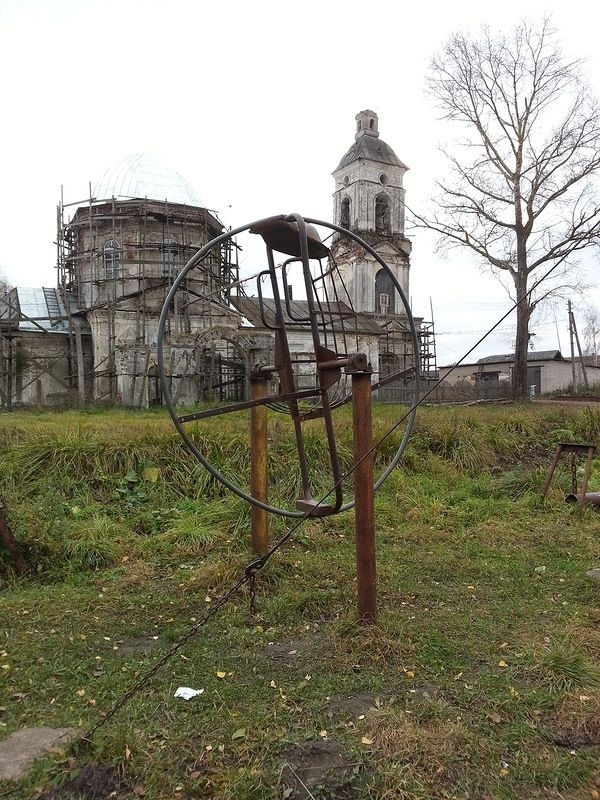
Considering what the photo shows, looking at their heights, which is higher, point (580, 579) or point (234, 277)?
point (234, 277)

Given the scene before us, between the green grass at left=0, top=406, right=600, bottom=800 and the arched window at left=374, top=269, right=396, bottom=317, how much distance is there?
97.8 ft

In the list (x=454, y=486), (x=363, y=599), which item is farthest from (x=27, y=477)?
(x=454, y=486)

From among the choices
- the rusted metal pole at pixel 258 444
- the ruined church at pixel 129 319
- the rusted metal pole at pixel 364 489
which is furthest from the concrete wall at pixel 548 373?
the rusted metal pole at pixel 364 489

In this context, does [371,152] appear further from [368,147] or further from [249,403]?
[249,403]

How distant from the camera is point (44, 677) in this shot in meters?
3.49

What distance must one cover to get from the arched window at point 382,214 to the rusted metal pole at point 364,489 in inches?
1422

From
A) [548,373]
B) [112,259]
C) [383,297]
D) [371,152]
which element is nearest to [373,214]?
[371,152]

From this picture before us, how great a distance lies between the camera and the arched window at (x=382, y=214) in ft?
125

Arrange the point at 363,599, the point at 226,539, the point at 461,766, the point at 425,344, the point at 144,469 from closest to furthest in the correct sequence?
the point at 461,766 → the point at 363,599 → the point at 226,539 → the point at 144,469 → the point at 425,344

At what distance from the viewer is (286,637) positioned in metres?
4.01

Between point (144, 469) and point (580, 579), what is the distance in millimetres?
5040

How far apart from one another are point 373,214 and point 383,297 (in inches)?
211

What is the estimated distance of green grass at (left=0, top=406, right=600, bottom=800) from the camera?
8.70ft

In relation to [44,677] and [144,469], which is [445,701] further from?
[144,469]
